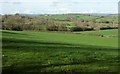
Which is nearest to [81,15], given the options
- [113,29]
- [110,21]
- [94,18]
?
[94,18]

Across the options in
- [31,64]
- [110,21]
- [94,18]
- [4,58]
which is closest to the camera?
[31,64]

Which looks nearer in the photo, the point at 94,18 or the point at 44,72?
the point at 44,72

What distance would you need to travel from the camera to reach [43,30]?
6725 centimetres

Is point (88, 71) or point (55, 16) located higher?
point (55, 16)

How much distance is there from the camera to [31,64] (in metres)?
15.8

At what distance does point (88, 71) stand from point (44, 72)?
237cm

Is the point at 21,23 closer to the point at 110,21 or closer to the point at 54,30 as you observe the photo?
the point at 54,30

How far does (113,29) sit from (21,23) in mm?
24123

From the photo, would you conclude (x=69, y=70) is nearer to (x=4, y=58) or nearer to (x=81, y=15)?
(x=4, y=58)

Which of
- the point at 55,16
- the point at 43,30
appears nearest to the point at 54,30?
the point at 43,30

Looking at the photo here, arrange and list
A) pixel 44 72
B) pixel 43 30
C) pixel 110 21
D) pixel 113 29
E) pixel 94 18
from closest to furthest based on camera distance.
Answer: pixel 44 72 → pixel 43 30 → pixel 113 29 → pixel 110 21 → pixel 94 18

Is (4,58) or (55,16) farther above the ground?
(55,16)

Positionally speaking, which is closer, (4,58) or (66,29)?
(4,58)

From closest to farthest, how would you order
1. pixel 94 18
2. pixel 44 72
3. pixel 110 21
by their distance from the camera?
pixel 44 72 < pixel 110 21 < pixel 94 18
